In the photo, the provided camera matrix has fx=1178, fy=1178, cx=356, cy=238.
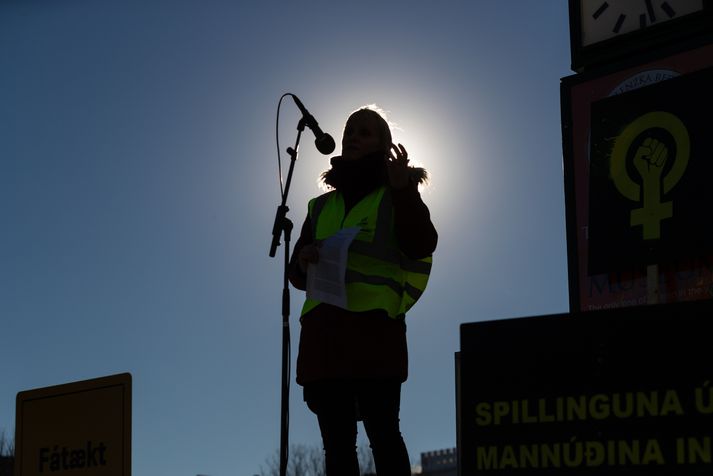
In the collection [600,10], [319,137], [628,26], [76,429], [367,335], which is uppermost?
[600,10]

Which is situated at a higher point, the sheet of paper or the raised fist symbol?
the raised fist symbol

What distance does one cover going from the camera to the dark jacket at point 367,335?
467 centimetres

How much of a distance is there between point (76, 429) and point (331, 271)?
3.86 ft

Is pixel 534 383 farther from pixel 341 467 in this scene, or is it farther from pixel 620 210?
pixel 620 210

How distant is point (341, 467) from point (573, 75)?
2.85 metres

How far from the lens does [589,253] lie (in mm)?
5941

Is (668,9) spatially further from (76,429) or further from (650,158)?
(76,429)

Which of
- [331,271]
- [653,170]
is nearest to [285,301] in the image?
[331,271]

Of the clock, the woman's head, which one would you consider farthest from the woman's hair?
the clock

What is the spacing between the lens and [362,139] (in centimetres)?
512

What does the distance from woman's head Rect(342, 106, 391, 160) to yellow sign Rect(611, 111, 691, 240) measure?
1367 millimetres

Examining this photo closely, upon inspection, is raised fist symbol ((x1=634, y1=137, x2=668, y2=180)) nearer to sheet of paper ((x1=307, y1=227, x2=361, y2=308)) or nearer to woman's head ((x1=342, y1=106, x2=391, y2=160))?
woman's head ((x1=342, y1=106, x2=391, y2=160))

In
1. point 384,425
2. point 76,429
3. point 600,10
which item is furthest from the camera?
point 600,10

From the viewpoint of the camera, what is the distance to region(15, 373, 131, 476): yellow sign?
4305mm
